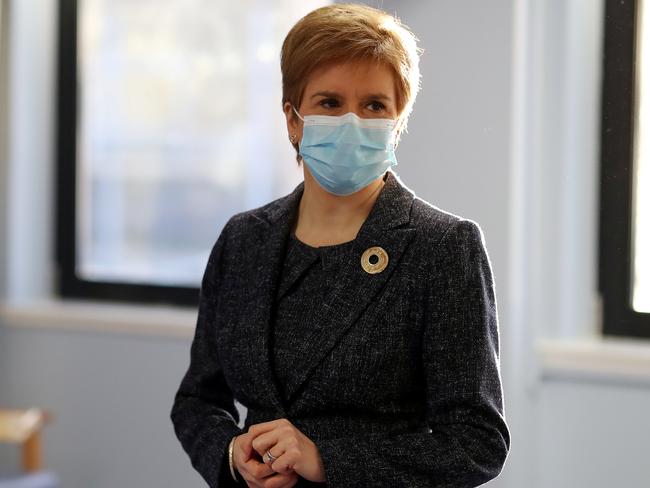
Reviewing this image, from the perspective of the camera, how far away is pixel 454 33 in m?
1.98

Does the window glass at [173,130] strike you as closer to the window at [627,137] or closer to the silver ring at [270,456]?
the window at [627,137]

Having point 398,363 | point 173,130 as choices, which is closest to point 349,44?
point 398,363

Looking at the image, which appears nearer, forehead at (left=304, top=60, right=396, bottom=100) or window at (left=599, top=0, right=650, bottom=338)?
forehead at (left=304, top=60, right=396, bottom=100)

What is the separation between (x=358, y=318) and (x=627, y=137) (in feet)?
3.44

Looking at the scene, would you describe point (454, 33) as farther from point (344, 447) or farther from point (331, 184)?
point (344, 447)

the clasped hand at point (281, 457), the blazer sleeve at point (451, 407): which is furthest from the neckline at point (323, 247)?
the clasped hand at point (281, 457)

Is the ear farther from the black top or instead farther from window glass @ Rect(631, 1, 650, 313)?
window glass @ Rect(631, 1, 650, 313)

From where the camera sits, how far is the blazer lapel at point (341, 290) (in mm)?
1236

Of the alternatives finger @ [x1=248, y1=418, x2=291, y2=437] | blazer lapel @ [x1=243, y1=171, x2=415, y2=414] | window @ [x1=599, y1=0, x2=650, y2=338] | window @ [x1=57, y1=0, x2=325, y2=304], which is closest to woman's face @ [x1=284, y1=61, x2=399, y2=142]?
blazer lapel @ [x1=243, y1=171, x2=415, y2=414]

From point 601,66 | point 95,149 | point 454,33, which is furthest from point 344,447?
point 95,149

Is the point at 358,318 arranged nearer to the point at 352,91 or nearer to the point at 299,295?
the point at 299,295

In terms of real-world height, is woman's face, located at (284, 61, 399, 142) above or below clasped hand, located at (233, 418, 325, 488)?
above

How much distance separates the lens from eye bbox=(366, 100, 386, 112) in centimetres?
127

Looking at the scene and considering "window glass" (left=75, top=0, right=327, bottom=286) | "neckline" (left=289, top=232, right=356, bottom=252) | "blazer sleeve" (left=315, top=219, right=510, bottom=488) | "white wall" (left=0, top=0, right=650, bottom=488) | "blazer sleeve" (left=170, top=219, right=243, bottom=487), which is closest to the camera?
"blazer sleeve" (left=315, top=219, right=510, bottom=488)
